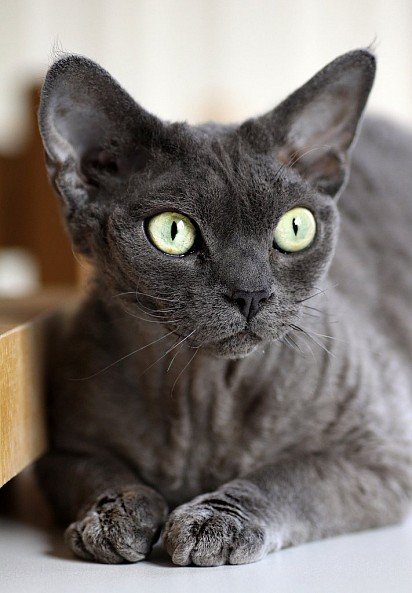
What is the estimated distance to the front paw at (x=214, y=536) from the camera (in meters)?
1.16

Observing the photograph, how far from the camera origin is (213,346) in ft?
3.90

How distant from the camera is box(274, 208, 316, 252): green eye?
121 cm

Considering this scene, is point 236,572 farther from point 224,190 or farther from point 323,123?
point 323,123

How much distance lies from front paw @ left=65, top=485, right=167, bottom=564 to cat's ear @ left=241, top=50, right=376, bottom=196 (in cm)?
52

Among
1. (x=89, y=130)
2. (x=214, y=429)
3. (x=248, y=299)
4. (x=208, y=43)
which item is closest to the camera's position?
(x=248, y=299)

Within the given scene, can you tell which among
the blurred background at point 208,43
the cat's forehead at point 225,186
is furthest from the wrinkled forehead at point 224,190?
the blurred background at point 208,43

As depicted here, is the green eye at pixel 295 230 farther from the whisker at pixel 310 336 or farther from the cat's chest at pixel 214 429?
the cat's chest at pixel 214 429

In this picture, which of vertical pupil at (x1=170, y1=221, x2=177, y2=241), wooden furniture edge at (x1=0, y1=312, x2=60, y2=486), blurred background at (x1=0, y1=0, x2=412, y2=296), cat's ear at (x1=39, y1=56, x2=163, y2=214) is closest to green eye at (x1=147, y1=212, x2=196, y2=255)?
vertical pupil at (x1=170, y1=221, x2=177, y2=241)

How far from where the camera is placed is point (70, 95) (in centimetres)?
124

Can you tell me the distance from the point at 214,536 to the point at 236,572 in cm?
5

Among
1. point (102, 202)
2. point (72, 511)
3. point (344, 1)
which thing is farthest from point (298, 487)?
point (344, 1)

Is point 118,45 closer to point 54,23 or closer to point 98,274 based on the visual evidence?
point 54,23

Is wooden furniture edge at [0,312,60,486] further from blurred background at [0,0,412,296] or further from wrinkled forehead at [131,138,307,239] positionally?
blurred background at [0,0,412,296]

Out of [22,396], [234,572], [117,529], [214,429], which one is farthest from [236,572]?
[22,396]
